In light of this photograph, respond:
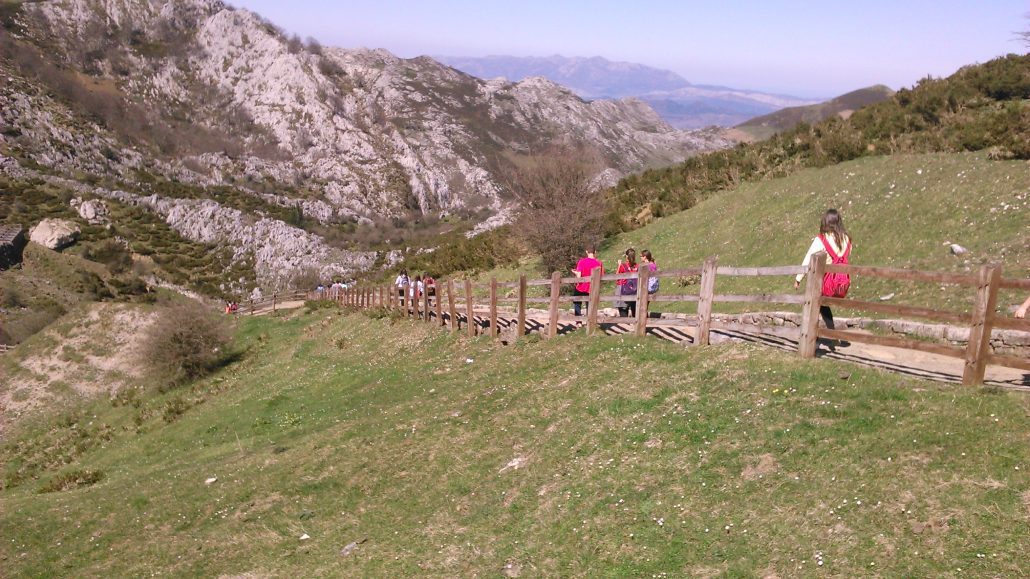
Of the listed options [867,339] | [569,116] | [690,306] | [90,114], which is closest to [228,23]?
[90,114]

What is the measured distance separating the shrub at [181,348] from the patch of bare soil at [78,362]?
3550 millimetres

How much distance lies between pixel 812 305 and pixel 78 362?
3456cm

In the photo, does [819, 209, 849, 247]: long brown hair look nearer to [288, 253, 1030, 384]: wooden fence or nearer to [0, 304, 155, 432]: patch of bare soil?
[288, 253, 1030, 384]: wooden fence

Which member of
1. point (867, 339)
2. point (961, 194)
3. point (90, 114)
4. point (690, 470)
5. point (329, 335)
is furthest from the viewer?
point (90, 114)

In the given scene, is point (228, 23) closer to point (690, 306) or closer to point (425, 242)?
point (425, 242)

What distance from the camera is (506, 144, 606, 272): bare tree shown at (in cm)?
2847

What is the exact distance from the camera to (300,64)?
433ft

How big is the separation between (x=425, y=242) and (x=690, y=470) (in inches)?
2958

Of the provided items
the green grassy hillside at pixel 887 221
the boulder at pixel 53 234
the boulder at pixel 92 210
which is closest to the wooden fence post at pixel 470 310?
the green grassy hillside at pixel 887 221

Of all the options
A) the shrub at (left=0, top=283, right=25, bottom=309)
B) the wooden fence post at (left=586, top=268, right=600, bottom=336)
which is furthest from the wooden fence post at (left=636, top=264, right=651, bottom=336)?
the shrub at (left=0, top=283, right=25, bottom=309)

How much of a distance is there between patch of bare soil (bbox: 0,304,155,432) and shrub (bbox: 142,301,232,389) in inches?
140

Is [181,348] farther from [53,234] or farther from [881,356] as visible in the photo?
[53,234]

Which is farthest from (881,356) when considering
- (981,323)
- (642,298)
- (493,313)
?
(493,313)

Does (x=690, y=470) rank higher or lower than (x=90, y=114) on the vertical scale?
lower
